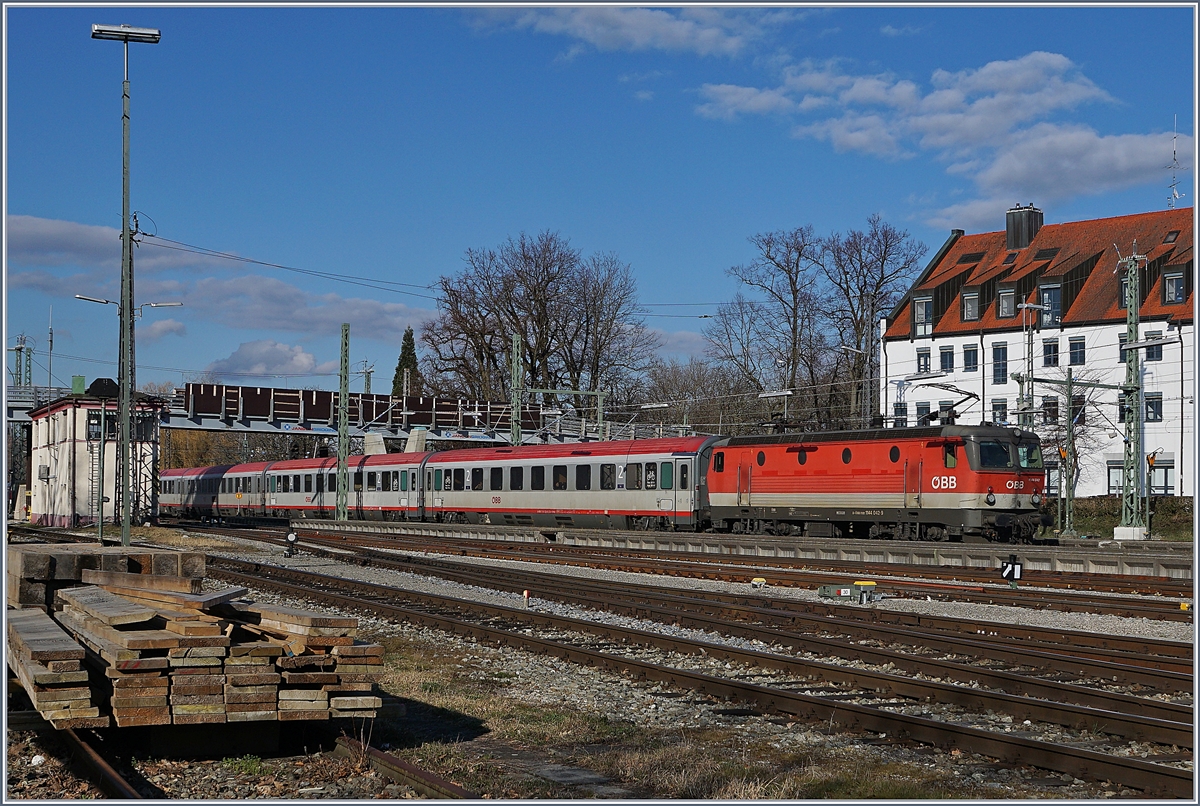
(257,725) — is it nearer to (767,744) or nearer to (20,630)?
(20,630)

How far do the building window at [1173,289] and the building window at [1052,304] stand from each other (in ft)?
18.0

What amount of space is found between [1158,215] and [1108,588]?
50.2 m

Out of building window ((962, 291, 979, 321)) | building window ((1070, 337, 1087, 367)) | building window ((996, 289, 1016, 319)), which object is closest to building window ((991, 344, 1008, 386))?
building window ((996, 289, 1016, 319))

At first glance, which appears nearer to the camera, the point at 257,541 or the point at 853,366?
the point at 257,541

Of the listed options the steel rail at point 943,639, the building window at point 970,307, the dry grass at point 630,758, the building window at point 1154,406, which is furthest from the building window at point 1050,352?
the dry grass at point 630,758

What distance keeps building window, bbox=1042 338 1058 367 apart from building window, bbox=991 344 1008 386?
207cm

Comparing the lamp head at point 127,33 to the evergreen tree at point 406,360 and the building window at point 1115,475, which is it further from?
the evergreen tree at point 406,360

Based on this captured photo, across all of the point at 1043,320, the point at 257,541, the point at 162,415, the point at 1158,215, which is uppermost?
the point at 1158,215

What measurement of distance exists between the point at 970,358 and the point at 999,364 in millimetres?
1697

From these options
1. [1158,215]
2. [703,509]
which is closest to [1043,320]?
[1158,215]

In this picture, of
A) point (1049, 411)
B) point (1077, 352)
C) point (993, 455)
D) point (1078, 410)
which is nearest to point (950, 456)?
point (993, 455)

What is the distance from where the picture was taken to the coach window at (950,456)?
28828 mm

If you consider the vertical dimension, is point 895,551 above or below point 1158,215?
below

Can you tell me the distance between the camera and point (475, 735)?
9375 millimetres
